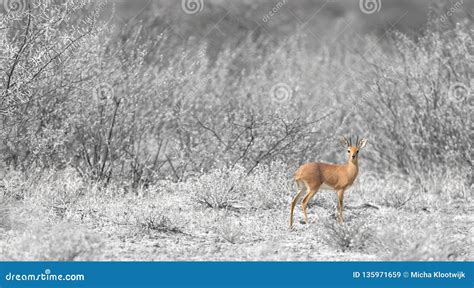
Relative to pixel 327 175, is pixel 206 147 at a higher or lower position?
higher

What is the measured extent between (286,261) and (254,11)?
10461mm

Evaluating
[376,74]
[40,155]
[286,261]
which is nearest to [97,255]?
[286,261]

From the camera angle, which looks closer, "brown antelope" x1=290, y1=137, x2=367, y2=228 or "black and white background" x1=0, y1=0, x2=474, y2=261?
"black and white background" x1=0, y1=0, x2=474, y2=261

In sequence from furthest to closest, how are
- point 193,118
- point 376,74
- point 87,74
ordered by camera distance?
point 376,74
point 193,118
point 87,74

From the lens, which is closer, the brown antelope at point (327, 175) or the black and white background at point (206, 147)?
the black and white background at point (206, 147)

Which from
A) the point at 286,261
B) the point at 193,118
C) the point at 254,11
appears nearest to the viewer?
the point at 286,261

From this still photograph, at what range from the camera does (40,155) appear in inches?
353

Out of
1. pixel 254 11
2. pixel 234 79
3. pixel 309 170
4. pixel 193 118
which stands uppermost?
pixel 254 11

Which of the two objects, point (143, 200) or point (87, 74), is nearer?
point (143, 200)

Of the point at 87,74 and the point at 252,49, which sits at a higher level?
the point at 252,49

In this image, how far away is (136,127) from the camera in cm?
979

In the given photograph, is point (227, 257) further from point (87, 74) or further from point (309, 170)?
point (87, 74)

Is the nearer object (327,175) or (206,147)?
(327,175)

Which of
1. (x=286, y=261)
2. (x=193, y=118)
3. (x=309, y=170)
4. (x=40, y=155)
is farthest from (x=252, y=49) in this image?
(x=286, y=261)
